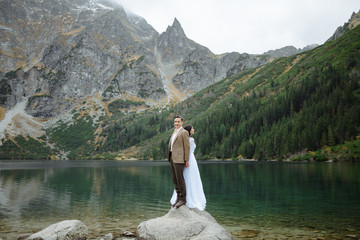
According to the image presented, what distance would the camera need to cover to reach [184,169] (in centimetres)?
1364

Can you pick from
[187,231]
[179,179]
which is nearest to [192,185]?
[179,179]

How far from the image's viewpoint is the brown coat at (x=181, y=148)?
42.1ft

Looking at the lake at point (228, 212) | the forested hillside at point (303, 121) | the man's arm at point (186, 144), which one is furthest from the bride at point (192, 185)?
the forested hillside at point (303, 121)

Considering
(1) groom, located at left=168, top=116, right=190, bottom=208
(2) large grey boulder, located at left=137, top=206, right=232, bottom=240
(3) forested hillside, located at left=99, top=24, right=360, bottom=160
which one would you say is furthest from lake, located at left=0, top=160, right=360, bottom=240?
(3) forested hillside, located at left=99, top=24, right=360, bottom=160

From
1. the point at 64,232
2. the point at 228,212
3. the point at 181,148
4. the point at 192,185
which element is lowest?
the point at 228,212

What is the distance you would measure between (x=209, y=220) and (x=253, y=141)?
461 feet

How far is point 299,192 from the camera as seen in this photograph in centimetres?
3153

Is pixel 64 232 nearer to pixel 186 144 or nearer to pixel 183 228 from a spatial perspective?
pixel 183 228

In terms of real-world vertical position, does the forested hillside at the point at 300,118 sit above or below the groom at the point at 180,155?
above

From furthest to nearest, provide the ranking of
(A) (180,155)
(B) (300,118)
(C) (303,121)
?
(B) (300,118)
(C) (303,121)
(A) (180,155)

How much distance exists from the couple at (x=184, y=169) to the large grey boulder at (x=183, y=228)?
0.49 meters

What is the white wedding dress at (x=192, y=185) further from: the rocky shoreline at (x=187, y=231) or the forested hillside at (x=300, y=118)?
the forested hillside at (x=300, y=118)

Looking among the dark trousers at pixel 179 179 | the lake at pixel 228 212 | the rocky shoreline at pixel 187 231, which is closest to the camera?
the rocky shoreline at pixel 187 231

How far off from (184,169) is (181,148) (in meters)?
1.43
